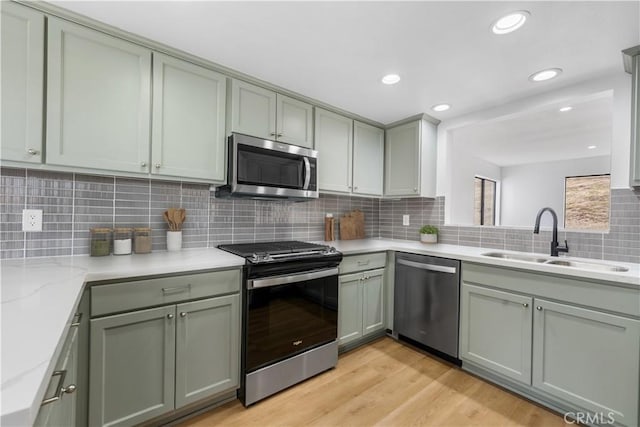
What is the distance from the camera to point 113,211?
1886 mm

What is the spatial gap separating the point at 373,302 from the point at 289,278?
3.49 feet

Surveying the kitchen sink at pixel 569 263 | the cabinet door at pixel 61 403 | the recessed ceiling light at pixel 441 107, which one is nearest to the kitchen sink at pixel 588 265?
the kitchen sink at pixel 569 263

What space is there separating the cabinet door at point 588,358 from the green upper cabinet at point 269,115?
6.96ft

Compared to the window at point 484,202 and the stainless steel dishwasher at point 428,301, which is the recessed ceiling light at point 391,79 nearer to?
the stainless steel dishwasher at point 428,301

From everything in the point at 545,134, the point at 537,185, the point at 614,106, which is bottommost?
the point at 537,185

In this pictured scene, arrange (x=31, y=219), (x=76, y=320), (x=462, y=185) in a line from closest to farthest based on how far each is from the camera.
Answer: (x=76, y=320), (x=31, y=219), (x=462, y=185)

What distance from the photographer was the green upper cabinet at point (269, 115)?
82.4 inches

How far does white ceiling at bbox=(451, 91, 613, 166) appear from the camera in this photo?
3037 mm

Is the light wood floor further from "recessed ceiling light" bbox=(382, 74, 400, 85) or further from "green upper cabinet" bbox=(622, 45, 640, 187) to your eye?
"recessed ceiling light" bbox=(382, 74, 400, 85)

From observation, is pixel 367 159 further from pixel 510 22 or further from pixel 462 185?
pixel 462 185

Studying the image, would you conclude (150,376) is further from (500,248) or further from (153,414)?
(500,248)

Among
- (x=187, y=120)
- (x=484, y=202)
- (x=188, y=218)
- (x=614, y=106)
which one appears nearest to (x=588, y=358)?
(x=614, y=106)

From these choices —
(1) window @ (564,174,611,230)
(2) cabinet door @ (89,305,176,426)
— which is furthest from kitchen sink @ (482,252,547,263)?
(1) window @ (564,174,611,230)

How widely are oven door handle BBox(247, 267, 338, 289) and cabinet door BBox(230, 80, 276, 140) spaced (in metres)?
1.09
